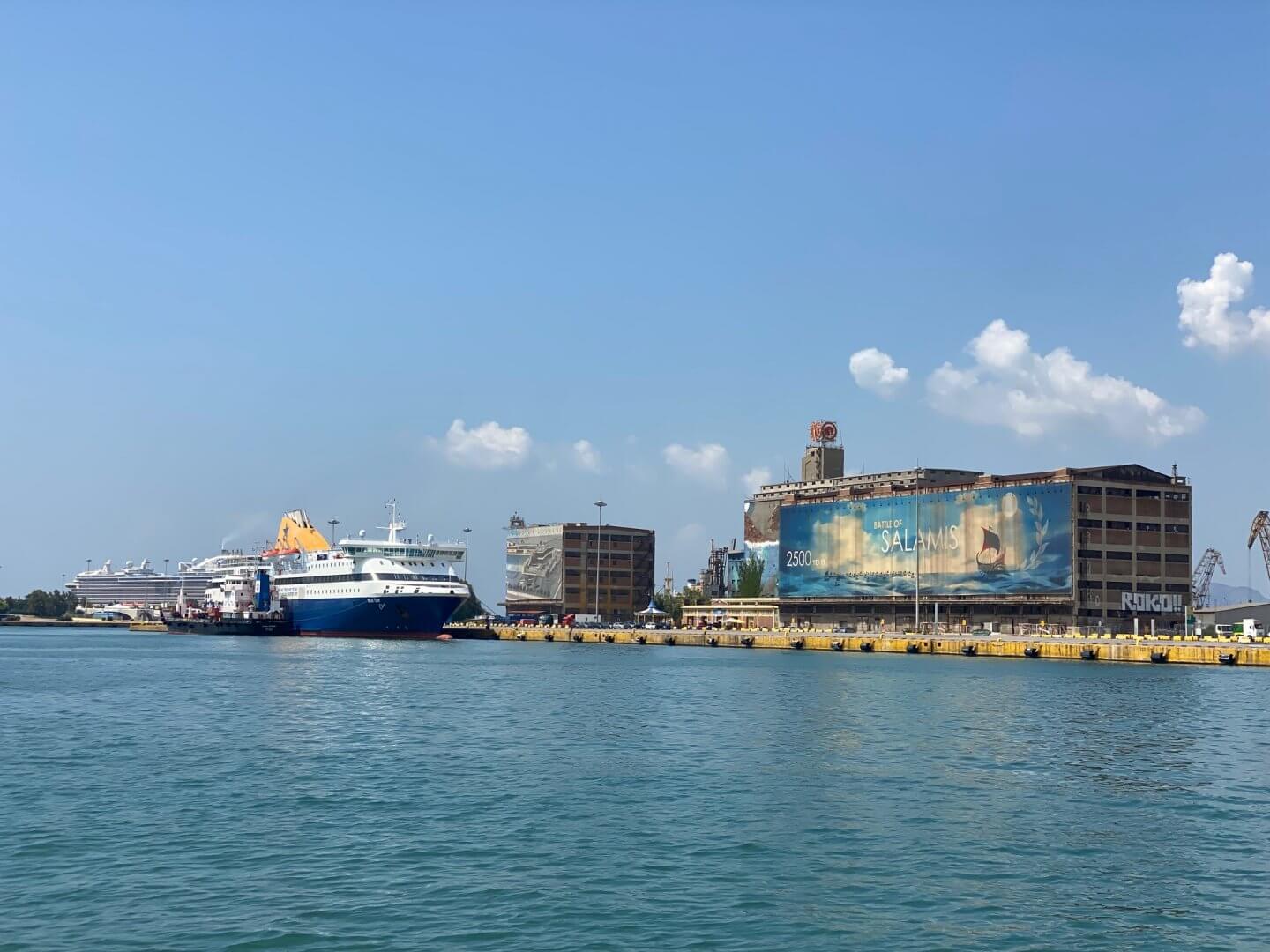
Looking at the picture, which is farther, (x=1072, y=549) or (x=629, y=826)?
(x=1072, y=549)

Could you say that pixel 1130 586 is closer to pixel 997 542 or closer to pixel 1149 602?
pixel 1149 602

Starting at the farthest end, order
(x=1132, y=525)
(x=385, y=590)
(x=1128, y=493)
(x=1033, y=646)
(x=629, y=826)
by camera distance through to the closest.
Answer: (x=1128, y=493) < (x=1132, y=525) < (x=385, y=590) < (x=1033, y=646) < (x=629, y=826)

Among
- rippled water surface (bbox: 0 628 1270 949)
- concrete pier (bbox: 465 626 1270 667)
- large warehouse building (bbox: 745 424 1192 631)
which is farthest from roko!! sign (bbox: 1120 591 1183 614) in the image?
rippled water surface (bbox: 0 628 1270 949)

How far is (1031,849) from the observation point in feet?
103

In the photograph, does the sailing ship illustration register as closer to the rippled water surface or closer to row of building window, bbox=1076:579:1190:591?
row of building window, bbox=1076:579:1190:591

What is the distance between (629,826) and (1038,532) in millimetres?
157504

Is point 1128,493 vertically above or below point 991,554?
above

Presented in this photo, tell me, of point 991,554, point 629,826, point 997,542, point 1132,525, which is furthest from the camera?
point 991,554

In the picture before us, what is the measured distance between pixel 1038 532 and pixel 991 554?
29.5 feet

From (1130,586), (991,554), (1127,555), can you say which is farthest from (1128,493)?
(991,554)

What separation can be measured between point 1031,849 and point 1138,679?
232 ft

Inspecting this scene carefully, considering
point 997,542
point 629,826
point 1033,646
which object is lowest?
point 1033,646

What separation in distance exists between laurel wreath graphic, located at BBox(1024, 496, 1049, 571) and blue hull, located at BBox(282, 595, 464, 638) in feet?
262

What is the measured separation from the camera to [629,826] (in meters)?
33.6
